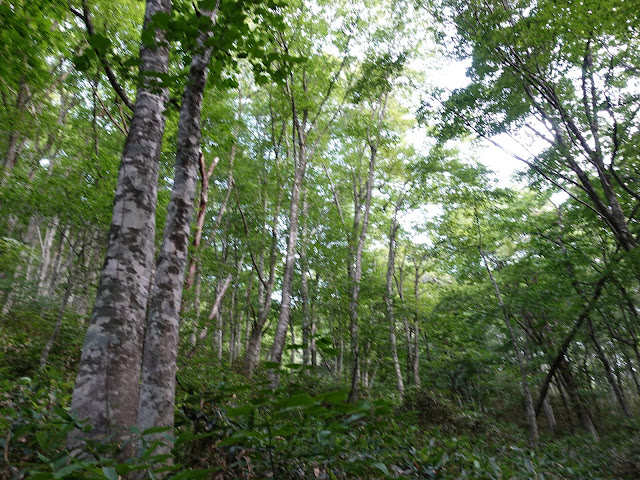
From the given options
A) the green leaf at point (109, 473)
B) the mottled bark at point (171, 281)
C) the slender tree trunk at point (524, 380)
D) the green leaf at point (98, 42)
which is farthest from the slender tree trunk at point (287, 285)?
the slender tree trunk at point (524, 380)

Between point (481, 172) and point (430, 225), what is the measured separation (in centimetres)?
436

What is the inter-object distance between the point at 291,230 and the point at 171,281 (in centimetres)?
724

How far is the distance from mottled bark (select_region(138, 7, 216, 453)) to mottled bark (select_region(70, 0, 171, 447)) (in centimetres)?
11

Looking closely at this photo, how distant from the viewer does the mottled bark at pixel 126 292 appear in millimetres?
2266

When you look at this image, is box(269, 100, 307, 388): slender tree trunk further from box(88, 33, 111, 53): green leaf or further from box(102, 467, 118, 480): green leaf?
box(102, 467, 118, 480): green leaf

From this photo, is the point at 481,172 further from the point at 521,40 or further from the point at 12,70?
the point at 12,70

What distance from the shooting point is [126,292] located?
A: 8.61 ft

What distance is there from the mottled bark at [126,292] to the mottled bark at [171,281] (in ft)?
0.35

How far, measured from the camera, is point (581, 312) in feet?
31.4

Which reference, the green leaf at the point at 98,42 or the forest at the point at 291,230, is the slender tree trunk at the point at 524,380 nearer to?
the forest at the point at 291,230

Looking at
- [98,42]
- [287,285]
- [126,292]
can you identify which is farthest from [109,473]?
[287,285]

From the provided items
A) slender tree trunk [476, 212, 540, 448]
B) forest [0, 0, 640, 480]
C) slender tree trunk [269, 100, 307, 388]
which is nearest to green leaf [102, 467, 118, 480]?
forest [0, 0, 640, 480]

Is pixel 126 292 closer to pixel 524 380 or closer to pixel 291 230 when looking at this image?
pixel 291 230

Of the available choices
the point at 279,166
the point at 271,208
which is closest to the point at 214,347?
the point at 271,208
